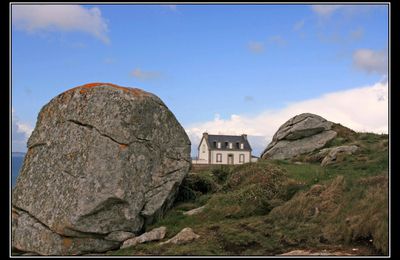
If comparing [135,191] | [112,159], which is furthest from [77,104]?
[135,191]

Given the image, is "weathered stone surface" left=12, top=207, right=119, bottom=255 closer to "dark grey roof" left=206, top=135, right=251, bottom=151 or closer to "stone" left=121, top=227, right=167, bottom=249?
"stone" left=121, top=227, right=167, bottom=249

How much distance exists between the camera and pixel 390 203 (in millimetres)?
11922

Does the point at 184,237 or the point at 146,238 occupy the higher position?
the point at 184,237

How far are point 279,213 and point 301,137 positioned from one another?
17.0 meters

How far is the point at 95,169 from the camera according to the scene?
14.8 meters

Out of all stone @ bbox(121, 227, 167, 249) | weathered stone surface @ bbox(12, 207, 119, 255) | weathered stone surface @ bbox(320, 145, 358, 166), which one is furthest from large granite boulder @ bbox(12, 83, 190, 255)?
weathered stone surface @ bbox(320, 145, 358, 166)

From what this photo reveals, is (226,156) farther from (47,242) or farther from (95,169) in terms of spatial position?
(47,242)

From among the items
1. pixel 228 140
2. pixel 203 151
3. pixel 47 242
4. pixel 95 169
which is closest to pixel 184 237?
pixel 95 169

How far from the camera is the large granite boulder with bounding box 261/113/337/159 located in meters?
28.9

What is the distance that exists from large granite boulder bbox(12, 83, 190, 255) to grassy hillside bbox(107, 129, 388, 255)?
1.22 meters

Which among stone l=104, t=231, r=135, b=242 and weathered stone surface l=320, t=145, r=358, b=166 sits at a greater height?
weathered stone surface l=320, t=145, r=358, b=166

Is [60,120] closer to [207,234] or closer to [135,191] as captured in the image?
[135,191]

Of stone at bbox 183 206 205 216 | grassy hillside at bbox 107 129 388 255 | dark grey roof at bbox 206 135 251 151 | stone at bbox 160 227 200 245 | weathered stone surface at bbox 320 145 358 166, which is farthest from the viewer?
dark grey roof at bbox 206 135 251 151

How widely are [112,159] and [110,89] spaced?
8.77 feet
